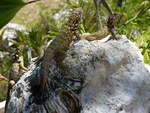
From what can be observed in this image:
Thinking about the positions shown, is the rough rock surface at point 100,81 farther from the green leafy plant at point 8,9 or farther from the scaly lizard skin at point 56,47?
the green leafy plant at point 8,9

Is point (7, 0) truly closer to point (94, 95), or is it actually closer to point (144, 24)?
point (94, 95)

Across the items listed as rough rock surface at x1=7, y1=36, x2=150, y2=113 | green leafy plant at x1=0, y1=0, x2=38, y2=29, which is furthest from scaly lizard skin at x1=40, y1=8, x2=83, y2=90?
green leafy plant at x1=0, y1=0, x2=38, y2=29

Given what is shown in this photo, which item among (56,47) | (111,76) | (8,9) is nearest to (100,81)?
(111,76)

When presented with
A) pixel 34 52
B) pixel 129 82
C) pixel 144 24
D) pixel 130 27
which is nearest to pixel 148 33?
pixel 130 27

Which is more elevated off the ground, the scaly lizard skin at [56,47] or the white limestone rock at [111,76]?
the scaly lizard skin at [56,47]

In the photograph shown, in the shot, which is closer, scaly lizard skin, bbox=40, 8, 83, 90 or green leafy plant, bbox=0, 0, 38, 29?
green leafy plant, bbox=0, 0, 38, 29

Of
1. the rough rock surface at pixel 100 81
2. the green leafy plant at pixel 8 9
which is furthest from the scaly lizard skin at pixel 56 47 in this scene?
the green leafy plant at pixel 8 9

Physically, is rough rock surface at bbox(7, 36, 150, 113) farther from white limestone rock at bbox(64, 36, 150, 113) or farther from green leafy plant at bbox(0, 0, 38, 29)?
green leafy plant at bbox(0, 0, 38, 29)

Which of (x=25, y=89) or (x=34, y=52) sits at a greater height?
(x=25, y=89)
